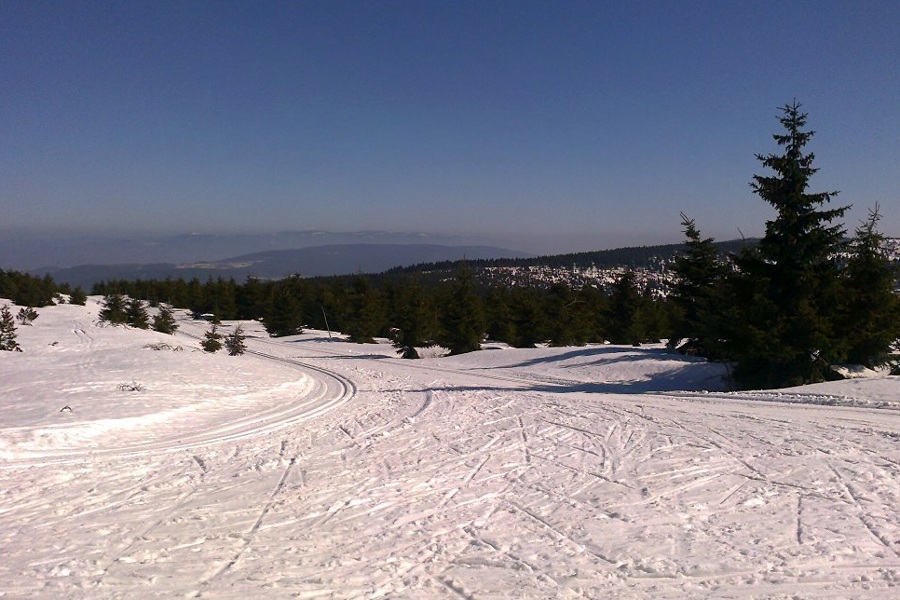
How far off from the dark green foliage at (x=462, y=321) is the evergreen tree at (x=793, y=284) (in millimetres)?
19091

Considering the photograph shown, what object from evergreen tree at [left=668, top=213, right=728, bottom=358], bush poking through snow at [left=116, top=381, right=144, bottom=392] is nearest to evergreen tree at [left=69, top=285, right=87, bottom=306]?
bush poking through snow at [left=116, top=381, right=144, bottom=392]

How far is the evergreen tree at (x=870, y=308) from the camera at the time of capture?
17031 millimetres

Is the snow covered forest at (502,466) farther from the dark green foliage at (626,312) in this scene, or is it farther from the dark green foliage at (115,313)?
the dark green foliage at (115,313)

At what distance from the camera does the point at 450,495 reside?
7.06 metres

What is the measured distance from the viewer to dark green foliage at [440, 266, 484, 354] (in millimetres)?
34688

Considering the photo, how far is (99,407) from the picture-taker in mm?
11688

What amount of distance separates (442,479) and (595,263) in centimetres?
18431

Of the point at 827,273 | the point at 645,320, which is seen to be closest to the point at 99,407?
the point at 827,273

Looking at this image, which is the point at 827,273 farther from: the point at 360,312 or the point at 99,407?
the point at 360,312

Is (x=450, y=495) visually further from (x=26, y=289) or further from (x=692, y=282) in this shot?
(x=26, y=289)

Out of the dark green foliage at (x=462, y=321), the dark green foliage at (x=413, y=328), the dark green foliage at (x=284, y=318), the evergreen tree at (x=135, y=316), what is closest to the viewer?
the dark green foliage at (x=462, y=321)

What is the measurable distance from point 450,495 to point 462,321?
1087 inches

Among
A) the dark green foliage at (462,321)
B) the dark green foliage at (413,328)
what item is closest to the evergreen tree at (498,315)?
the dark green foliage at (462,321)

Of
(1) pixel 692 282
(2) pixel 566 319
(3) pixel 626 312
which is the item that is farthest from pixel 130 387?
(3) pixel 626 312
